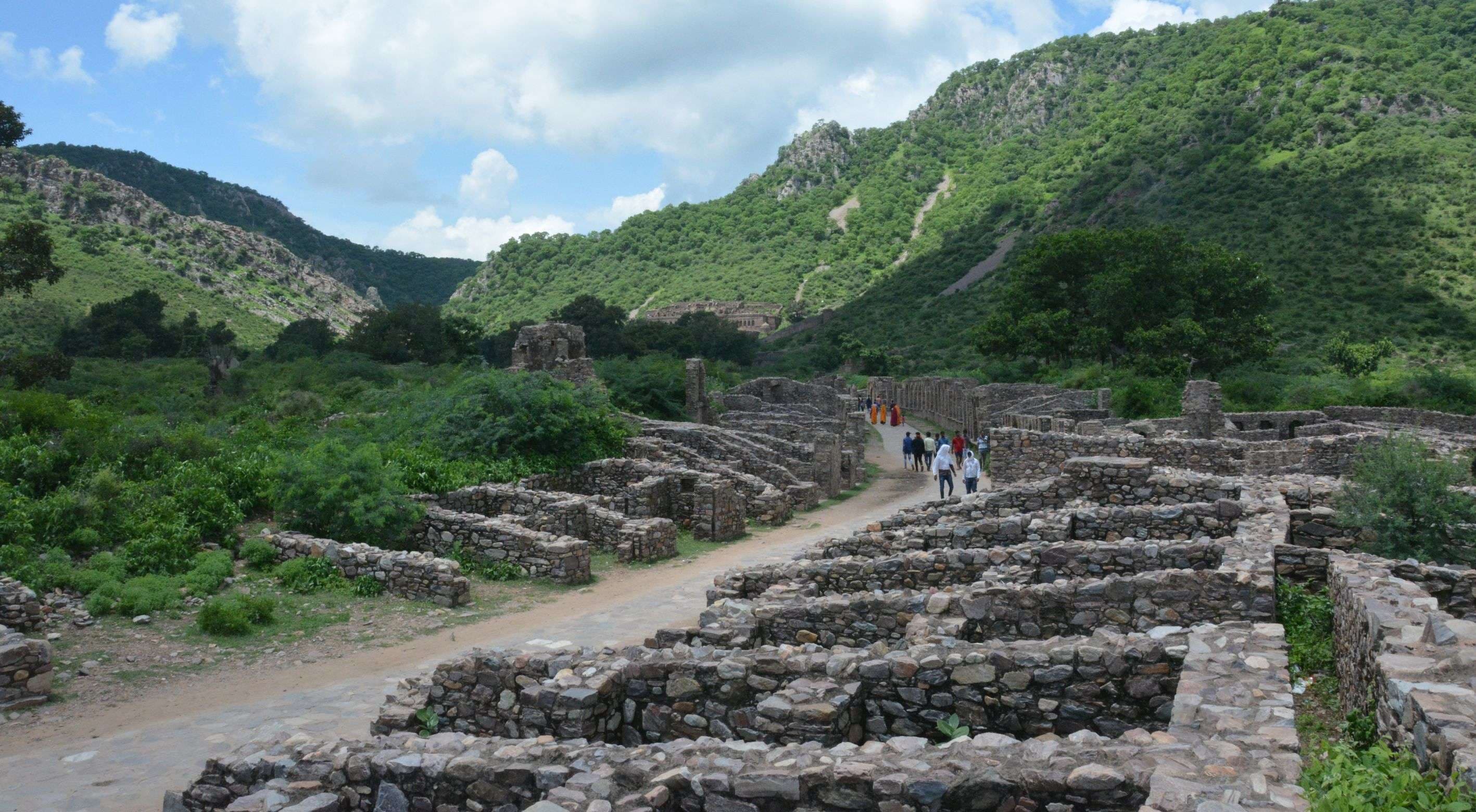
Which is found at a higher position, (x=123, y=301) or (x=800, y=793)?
(x=123, y=301)

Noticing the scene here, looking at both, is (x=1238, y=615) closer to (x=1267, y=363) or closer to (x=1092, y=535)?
(x=1092, y=535)

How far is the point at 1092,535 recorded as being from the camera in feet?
30.7

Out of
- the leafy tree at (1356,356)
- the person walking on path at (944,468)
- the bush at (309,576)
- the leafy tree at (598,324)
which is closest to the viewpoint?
the bush at (309,576)

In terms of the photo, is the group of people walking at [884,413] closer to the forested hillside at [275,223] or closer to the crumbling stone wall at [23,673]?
the crumbling stone wall at [23,673]

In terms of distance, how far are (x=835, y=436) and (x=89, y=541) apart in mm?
15934


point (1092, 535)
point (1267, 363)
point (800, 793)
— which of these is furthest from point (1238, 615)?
point (1267, 363)

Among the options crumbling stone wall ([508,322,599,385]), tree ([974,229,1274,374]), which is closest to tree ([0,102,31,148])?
crumbling stone wall ([508,322,599,385])

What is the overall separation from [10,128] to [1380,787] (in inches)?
1382

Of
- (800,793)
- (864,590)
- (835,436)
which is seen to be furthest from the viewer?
(835,436)

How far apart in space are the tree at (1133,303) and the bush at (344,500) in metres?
35.5

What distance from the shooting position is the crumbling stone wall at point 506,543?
1324 cm

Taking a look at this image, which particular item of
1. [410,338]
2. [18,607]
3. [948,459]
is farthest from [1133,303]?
[18,607]

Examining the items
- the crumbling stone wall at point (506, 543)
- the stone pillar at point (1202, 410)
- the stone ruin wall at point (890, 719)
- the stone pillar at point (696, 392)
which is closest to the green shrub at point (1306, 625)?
the stone ruin wall at point (890, 719)

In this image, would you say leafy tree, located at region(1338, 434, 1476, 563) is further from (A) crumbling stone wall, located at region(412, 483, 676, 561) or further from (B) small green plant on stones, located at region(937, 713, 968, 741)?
(A) crumbling stone wall, located at region(412, 483, 676, 561)
